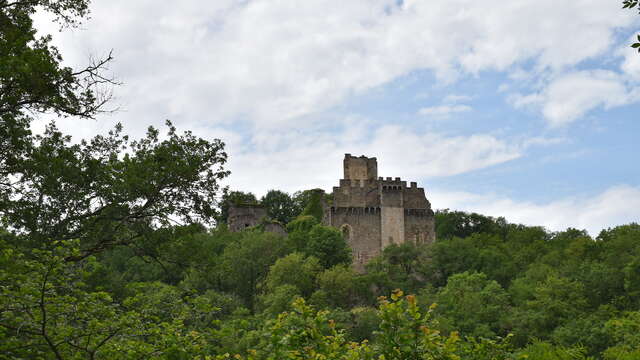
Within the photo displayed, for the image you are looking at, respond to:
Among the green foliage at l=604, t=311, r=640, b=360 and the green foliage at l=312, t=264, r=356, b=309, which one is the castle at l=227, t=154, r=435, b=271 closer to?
the green foliage at l=312, t=264, r=356, b=309

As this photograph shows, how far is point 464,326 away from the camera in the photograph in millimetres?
43750

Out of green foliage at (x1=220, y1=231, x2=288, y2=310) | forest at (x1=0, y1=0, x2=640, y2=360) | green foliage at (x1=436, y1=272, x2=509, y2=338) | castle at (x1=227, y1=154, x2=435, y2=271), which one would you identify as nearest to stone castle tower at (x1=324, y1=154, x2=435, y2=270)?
castle at (x1=227, y1=154, x2=435, y2=271)

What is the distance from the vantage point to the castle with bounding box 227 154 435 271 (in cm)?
5731

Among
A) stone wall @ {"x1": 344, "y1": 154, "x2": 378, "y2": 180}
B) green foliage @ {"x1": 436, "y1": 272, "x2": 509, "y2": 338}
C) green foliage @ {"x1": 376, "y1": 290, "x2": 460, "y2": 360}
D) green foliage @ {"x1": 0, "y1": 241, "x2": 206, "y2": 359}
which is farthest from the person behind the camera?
stone wall @ {"x1": 344, "y1": 154, "x2": 378, "y2": 180}

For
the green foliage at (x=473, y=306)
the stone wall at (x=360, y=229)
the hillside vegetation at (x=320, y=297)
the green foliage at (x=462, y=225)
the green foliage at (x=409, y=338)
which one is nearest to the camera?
the green foliage at (x=409, y=338)

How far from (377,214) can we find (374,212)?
0.94ft

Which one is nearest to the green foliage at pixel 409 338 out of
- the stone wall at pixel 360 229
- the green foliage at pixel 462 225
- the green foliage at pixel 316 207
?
the stone wall at pixel 360 229

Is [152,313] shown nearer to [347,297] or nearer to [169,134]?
[169,134]

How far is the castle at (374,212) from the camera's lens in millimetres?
57312

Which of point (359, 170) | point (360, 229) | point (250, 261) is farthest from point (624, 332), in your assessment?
point (359, 170)

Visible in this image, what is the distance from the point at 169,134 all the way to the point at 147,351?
276 inches

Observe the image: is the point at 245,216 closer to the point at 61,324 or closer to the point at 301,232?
the point at 301,232

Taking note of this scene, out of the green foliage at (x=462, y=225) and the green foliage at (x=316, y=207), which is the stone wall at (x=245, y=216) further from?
the green foliage at (x=462, y=225)

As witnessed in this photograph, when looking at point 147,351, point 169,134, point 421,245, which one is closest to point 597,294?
point 421,245
